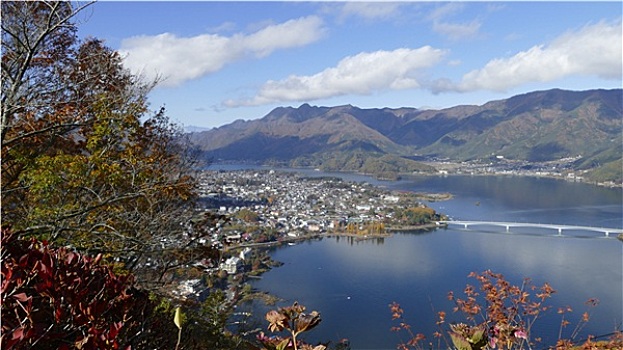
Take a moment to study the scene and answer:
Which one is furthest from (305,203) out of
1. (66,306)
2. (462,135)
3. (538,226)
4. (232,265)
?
(462,135)

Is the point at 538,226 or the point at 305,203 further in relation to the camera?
the point at 305,203

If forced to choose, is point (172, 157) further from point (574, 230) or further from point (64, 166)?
point (574, 230)

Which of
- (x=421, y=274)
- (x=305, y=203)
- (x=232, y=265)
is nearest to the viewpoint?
(x=421, y=274)

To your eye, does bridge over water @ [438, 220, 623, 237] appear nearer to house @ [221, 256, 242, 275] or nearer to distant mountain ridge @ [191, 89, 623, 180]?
house @ [221, 256, 242, 275]

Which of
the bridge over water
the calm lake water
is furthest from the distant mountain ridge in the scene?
the calm lake water

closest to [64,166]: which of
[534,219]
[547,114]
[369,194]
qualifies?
[534,219]

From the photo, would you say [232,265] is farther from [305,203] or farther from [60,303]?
[305,203]
